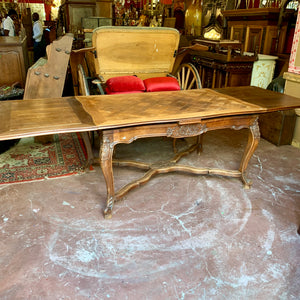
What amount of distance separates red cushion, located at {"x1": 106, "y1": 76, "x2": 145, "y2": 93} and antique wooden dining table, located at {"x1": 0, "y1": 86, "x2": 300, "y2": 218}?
0.57m

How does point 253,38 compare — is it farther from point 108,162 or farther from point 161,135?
point 108,162

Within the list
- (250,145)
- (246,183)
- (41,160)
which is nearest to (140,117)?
(250,145)

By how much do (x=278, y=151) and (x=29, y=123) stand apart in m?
2.83

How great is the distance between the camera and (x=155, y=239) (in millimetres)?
2059

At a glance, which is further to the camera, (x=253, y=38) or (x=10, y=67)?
(x=253, y=38)

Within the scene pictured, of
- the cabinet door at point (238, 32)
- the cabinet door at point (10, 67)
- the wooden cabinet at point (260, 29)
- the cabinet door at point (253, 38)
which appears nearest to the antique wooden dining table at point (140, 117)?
the cabinet door at point (10, 67)

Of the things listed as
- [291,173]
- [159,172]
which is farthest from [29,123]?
[291,173]

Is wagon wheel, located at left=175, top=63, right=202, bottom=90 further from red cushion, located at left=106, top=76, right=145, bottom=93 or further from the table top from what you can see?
red cushion, located at left=106, top=76, right=145, bottom=93

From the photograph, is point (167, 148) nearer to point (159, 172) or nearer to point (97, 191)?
point (159, 172)

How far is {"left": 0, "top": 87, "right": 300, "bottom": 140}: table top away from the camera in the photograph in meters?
1.83

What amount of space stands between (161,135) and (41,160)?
5.29ft

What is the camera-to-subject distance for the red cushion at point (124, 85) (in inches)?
128

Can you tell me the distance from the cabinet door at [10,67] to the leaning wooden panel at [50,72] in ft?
4.33

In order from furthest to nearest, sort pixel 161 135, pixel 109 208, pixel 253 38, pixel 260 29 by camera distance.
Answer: pixel 253 38 → pixel 260 29 → pixel 109 208 → pixel 161 135
